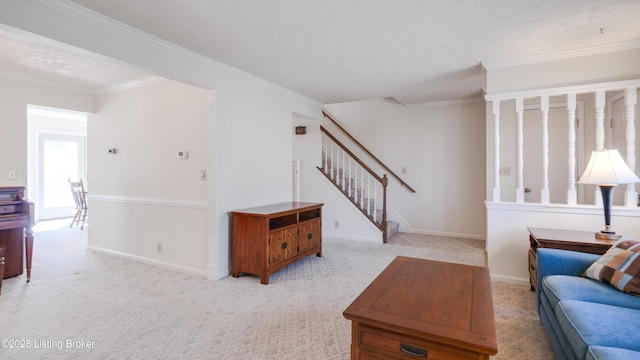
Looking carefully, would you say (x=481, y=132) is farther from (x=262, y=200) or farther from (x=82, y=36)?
(x=82, y=36)

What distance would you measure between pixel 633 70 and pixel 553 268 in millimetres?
2254

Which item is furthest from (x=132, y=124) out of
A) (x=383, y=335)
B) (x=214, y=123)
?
(x=383, y=335)

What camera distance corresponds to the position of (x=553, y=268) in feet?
7.29

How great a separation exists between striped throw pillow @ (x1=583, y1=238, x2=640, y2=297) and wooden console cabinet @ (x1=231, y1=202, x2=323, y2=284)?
8.79ft

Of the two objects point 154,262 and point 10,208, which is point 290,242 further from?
point 10,208

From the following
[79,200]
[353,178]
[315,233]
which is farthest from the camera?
[79,200]

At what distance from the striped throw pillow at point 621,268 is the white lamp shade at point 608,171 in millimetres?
639

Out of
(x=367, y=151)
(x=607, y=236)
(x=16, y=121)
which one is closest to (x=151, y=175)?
(x=16, y=121)

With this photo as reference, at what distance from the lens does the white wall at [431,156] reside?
215 inches

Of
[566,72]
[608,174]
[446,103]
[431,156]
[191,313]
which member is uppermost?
[446,103]

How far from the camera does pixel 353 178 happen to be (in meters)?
5.93

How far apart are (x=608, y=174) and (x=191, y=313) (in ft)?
12.1

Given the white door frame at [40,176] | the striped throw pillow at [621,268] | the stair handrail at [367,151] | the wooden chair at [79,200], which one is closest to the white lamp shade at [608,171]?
the striped throw pillow at [621,268]

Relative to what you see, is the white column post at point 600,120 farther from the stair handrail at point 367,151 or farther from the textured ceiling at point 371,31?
the stair handrail at point 367,151
